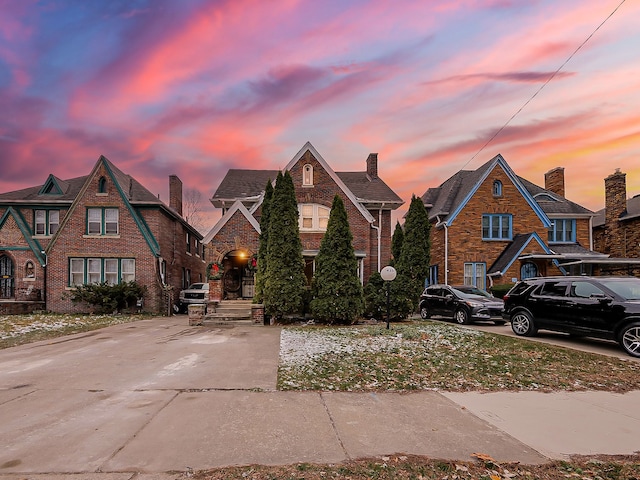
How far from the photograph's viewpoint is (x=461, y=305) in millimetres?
14898

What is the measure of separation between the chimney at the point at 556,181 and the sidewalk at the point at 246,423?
26.3 metres

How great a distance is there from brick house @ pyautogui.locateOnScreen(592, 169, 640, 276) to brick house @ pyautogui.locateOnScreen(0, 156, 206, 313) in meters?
27.6

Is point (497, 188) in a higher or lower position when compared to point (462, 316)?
higher

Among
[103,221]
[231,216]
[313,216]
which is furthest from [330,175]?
[103,221]

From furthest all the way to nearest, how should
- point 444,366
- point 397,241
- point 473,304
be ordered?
point 397,241
point 473,304
point 444,366

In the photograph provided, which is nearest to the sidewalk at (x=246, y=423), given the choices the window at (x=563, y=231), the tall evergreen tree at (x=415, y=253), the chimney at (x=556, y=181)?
the tall evergreen tree at (x=415, y=253)

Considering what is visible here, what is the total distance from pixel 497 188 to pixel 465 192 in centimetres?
200

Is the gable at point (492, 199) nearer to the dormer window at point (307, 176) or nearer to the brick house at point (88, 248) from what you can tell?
the dormer window at point (307, 176)

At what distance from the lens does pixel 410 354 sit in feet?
27.2

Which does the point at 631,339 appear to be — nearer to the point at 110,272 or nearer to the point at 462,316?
the point at 462,316

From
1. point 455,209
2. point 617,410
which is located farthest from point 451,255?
point 617,410

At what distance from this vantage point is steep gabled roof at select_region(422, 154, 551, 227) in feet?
77.7

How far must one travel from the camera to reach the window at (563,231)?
81.6ft

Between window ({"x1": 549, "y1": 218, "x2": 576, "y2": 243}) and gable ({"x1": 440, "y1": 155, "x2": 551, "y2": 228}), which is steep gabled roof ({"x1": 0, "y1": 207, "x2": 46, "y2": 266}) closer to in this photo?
gable ({"x1": 440, "y1": 155, "x2": 551, "y2": 228})
